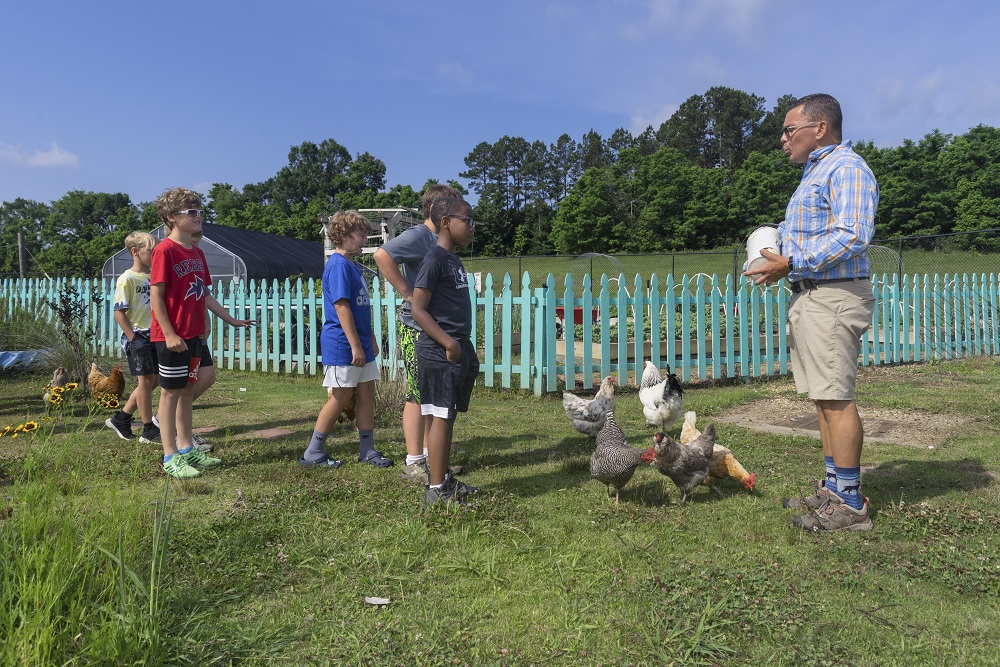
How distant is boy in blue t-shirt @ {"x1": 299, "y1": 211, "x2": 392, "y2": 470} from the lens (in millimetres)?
3898

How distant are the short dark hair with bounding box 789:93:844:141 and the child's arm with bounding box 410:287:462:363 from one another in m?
2.14

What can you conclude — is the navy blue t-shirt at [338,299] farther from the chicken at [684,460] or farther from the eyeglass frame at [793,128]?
the eyeglass frame at [793,128]

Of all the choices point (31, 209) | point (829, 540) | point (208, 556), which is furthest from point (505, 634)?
point (31, 209)

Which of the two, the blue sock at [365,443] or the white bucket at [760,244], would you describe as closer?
the white bucket at [760,244]

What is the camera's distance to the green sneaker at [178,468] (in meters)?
3.67

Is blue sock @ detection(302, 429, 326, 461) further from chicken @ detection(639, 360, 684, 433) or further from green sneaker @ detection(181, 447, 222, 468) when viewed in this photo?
chicken @ detection(639, 360, 684, 433)

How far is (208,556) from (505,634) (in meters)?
1.32

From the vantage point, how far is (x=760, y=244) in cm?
323

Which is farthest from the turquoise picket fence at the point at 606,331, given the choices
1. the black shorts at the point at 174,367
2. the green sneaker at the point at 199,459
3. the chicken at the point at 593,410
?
the black shorts at the point at 174,367

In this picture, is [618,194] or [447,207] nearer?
[447,207]

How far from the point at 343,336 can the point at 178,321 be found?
986mm

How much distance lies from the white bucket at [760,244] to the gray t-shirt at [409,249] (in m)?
1.77

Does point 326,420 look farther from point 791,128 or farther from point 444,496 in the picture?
point 791,128

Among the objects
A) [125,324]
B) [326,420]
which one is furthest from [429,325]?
[125,324]
